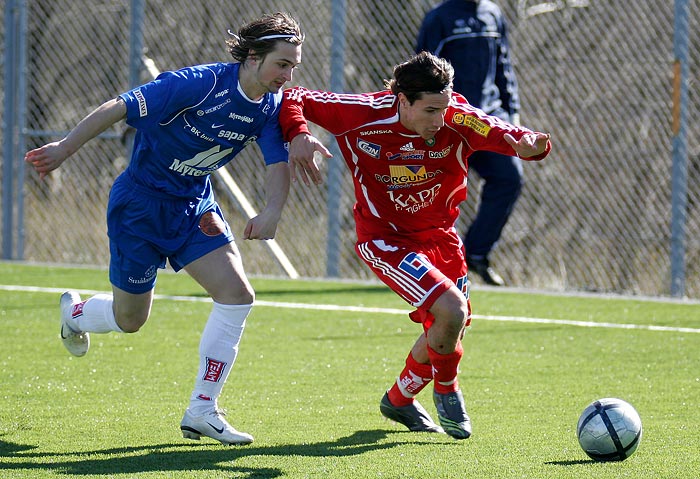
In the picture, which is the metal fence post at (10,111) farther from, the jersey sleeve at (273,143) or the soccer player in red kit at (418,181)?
the jersey sleeve at (273,143)

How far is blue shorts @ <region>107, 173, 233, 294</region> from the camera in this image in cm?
514

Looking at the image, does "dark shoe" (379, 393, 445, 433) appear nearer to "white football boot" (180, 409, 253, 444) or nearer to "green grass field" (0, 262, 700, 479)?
"green grass field" (0, 262, 700, 479)

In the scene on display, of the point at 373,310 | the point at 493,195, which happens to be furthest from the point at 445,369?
the point at 493,195

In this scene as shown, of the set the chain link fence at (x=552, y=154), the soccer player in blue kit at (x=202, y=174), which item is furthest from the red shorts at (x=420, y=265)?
the chain link fence at (x=552, y=154)

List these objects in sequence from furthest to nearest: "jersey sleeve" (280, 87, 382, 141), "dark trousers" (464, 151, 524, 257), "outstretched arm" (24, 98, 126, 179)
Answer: "dark trousers" (464, 151, 524, 257)
"jersey sleeve" (280, 87, 382, 141)
"outstretched arm" (24, 98, 126, 179)

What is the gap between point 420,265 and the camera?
16.6 feet

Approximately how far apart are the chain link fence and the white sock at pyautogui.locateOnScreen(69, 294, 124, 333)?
234 inches

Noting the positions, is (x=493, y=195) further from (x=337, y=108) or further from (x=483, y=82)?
(x=337, y=108)

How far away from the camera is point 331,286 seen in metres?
10.1

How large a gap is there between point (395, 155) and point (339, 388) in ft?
4.42

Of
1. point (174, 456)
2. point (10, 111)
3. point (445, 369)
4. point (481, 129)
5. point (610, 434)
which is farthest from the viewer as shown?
point (10, 111)

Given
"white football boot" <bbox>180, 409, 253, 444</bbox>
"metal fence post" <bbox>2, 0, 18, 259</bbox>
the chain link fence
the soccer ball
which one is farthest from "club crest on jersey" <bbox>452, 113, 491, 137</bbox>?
"metal fence post" <bbox>2, 0, 18, 259</bbox>

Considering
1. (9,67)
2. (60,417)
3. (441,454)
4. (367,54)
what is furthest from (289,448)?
(367,54)

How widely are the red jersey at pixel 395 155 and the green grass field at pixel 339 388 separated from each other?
3.04ft
